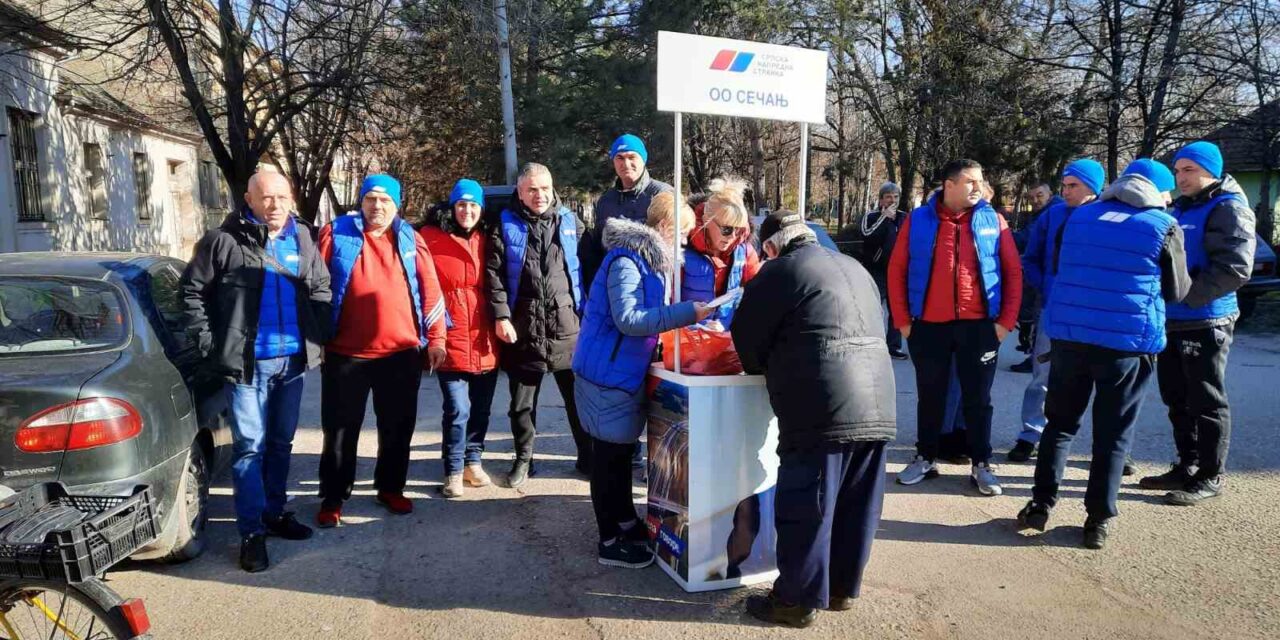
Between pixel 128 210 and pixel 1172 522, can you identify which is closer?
pixel 1172 522

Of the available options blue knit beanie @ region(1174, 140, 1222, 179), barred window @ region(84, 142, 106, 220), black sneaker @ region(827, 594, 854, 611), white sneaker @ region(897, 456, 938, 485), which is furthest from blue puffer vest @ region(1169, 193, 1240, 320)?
barred window @ region(84, 142, 106, 220)

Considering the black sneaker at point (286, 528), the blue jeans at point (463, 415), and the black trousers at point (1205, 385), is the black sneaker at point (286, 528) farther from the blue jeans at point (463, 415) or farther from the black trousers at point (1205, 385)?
the black trousers at point (1205, 385)

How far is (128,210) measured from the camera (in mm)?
21156

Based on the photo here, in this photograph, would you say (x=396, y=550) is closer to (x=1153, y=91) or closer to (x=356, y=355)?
(x=356, y=355)

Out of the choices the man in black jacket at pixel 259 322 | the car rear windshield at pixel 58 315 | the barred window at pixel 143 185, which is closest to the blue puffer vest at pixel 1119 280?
the man in black jacket at pixel 259 322

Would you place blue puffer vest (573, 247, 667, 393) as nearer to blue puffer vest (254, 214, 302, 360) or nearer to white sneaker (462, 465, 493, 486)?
blue puffer vest (254, 214, 302, 360)

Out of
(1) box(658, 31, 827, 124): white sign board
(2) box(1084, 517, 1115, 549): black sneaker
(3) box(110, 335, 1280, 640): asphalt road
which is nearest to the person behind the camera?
(3) box(110, 335, 1280, 640): asphalt road

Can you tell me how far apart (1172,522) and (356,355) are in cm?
442

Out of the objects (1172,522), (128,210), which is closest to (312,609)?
(1172,522)

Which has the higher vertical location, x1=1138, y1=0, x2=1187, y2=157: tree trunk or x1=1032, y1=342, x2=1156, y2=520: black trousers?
x1=1138, y1=0, x2=1187, y2=157: tree trunk

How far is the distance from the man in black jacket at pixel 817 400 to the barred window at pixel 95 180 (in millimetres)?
20814

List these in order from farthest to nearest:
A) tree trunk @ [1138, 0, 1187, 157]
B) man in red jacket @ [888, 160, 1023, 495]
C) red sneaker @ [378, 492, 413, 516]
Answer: tree trunk @ [1138, 0, 1187, 157]
man in red jacket @ [888, 160, 1023, 495]
red sneaker @ [378, 492, 413, 516]

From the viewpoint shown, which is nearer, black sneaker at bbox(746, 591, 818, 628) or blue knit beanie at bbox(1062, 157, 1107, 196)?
black sneaker at bbox(746, 591, 818, 628)

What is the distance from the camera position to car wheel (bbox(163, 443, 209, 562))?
378 centimetres
